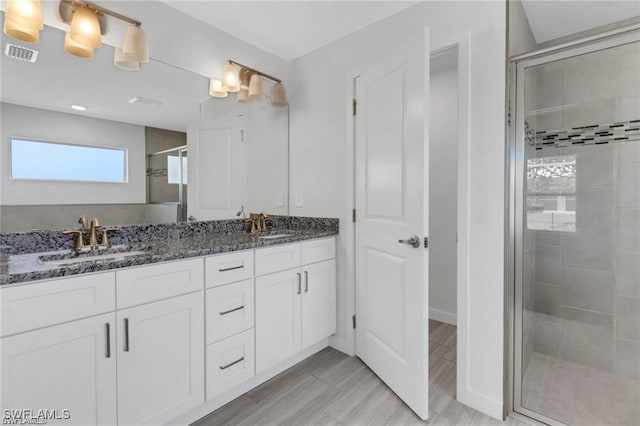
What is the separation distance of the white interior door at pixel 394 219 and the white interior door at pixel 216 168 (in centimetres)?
94

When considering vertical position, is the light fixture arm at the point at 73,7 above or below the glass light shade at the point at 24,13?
above

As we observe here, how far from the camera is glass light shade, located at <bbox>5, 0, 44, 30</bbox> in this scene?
1313mm

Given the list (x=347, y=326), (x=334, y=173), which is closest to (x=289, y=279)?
(x=347, y=326)

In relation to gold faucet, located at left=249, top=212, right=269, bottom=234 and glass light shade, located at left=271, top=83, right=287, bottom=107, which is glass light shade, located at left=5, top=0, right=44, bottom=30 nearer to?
glass light shade, located at left=271, top=83, right=287, bottom=107

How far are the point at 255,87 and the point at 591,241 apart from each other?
248 cm

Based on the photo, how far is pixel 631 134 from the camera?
1.70m

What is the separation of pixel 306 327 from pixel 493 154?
1578mm

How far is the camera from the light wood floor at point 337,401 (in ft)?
5.25

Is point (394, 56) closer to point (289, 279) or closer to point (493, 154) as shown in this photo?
point (493, 154)

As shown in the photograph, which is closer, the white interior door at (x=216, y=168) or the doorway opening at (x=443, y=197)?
the white interior door at (x=216, y=168)

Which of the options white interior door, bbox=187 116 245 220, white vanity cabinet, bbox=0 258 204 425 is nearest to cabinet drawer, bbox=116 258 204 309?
white vanity cabinet, bbox=0 258 204 425

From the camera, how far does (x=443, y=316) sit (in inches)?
114

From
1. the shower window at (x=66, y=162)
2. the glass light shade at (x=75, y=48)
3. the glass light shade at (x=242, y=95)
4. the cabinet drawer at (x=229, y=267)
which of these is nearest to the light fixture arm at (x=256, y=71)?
the glass light shade at (x=242, y=95)

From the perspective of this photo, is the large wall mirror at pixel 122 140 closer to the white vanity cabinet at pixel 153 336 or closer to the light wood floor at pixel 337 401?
the white vanity cabinet at pixel 153 336
